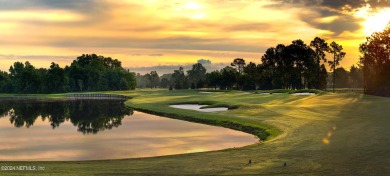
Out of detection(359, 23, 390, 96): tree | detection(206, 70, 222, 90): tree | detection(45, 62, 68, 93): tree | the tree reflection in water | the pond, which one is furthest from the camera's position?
detection(45, 62, 68, 93): tree

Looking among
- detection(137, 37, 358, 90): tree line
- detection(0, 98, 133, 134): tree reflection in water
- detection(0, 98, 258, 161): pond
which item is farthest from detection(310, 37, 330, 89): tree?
detection(0, 98, 258, 161): pond

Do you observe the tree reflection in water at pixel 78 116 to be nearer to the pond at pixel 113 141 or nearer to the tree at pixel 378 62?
the pond at pixel 113 141

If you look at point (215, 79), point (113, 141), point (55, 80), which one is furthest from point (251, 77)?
point (113, 141)

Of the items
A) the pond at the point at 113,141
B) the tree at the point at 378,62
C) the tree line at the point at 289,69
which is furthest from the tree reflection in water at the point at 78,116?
the tree line at the point at 289,69

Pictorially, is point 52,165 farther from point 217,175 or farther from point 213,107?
point 213,107

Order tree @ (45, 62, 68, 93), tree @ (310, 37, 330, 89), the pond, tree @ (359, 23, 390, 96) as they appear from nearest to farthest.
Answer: the pond, tree @ (359, 23, 390, 96), tree @ (310, 37, 330, 89), tree @ (45, 62, 68, 93)

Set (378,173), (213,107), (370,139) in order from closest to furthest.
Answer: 1. (378,173)
2. (370,139)
3. (213,107)

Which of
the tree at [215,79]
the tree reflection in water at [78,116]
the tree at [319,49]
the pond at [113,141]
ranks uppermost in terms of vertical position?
the tree at [319,49]

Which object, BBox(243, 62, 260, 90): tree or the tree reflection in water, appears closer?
the tree reflection in water

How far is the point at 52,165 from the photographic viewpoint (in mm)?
19469

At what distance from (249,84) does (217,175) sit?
153 m

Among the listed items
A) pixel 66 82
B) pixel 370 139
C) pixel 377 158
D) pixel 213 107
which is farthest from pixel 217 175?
pixel 66 82

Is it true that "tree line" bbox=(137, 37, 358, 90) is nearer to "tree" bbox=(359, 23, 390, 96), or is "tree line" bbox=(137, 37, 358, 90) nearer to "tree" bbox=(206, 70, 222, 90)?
"tree" bbox=(206, 70, 222, 90)

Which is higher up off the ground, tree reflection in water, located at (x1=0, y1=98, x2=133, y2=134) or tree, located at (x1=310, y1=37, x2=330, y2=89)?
tree, located at (x1=310, y1=37, x2=330, y2=89)
